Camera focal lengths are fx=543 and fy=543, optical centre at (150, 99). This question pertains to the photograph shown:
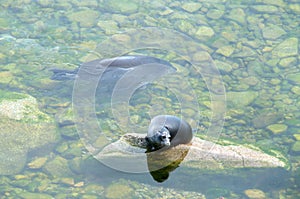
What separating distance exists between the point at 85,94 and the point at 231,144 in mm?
1995

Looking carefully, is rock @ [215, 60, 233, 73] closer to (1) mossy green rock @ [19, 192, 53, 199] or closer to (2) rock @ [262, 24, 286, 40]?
(2) rock @ [262, 24, 286, 40]

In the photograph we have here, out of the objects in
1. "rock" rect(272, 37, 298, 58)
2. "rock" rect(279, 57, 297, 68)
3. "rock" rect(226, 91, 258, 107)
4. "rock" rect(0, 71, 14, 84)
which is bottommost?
"rock" rect(0, 71, 14, 84)

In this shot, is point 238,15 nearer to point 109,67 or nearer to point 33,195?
point 109,67

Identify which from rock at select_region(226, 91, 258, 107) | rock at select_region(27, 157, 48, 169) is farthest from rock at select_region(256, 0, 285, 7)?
rock at select_region(27, 157, 48, 169)

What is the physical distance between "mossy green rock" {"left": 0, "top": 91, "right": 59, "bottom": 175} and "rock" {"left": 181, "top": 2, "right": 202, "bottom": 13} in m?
3.03

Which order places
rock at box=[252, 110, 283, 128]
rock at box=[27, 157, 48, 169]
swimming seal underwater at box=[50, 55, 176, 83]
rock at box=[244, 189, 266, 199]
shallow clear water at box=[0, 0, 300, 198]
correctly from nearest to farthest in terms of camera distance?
rock at box=[244, 189, 266, 199] → shallow clear water at box=[0, 0, 300, 198] → rock at box=[27, 157, 48, 169] → rock at box=[252, 110, 283, 128] → swimming seal underwater at box=[50, 55, 176, 83]

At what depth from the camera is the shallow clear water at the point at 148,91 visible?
220 inches

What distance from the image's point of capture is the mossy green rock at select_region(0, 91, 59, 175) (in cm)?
582

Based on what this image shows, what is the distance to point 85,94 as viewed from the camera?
22.4 feet

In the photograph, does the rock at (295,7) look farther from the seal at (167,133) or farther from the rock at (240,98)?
the seal at (167,133)

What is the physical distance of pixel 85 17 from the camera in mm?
8211

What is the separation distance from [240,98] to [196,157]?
4.56 feet

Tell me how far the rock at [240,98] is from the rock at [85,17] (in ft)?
8.16

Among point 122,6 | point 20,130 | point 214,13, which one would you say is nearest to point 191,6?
point 214,13
